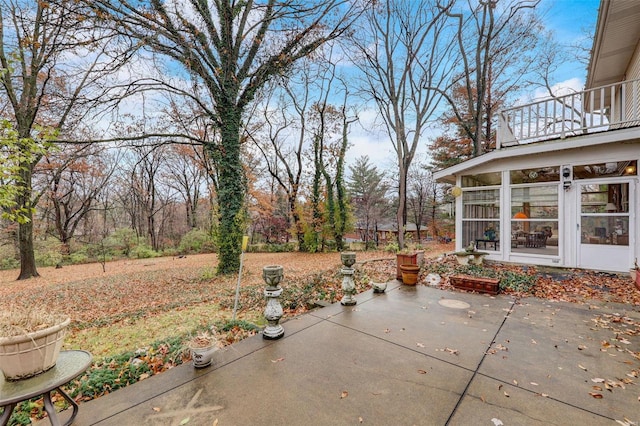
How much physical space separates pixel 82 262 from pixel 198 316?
53.4ft

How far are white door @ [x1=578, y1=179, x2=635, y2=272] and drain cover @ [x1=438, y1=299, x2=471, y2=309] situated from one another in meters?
4.24

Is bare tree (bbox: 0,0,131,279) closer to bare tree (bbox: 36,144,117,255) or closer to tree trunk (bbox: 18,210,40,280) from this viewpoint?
tree trunk (bbox: 18,210,40,280)

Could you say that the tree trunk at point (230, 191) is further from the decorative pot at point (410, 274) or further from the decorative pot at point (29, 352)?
the decorative pot at point (29, 352)

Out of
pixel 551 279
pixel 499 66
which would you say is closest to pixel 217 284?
pixel 551 279

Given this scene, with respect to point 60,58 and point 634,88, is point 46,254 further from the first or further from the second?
point 634,88

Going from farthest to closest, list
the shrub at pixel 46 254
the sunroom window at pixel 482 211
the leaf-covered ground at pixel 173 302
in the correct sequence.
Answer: the shrub at pixel 46 254
the sunroom window at pixel 482 211
the leaf-covered ground at pixel 173 302

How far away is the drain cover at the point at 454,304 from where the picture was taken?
4.22 metres

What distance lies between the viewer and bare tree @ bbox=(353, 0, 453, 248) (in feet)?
39.1

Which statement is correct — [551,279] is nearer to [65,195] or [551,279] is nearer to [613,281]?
[613,281]

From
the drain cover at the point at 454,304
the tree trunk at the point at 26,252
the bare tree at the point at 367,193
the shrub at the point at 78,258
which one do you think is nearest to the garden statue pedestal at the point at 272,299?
the drain cover at the point at 454,304

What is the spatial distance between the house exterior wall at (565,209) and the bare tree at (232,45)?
22.3 ft

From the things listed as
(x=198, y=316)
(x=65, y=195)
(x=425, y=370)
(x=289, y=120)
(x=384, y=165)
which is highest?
(x=289, y=120)

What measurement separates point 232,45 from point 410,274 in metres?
8.90

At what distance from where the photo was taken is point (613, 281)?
17.3 ft
